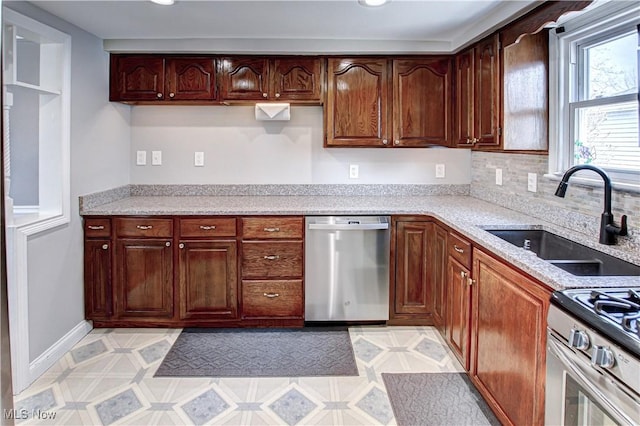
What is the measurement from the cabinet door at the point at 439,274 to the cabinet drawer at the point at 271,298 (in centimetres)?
95

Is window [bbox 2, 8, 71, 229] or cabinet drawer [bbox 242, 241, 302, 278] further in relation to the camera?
cabinet drawer [bbox 242, 241, 302, 278]

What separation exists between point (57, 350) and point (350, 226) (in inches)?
79.5

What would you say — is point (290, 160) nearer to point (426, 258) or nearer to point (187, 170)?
point (187, 170)

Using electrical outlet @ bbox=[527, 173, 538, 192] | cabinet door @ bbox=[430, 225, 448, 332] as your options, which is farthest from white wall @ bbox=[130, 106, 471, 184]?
electrical outlet @ bbox=[527, 173, 538, 192]

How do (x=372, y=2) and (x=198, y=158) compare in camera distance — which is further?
(x=198, y=158)

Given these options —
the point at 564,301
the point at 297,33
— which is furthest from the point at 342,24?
the point at 564,301

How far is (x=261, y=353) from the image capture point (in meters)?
3.06

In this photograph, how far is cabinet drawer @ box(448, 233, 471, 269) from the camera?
2.55 m

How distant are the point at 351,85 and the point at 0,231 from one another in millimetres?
3289

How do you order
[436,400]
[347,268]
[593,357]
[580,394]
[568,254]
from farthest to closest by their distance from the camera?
[347,268], [436,400], [568,254], [580,394], [593,357]

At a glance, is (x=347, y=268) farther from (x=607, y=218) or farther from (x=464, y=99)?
(x=607, y=218)

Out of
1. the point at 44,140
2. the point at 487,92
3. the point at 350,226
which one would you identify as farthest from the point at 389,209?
the point at 44,140

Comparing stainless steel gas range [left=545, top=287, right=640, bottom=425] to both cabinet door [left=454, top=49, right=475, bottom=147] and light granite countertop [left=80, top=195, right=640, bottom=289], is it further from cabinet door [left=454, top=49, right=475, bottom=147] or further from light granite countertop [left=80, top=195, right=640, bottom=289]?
cabinet door [left=454, top=49, right=475, bottom=147]

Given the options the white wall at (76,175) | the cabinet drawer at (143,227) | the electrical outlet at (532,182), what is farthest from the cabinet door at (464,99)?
the white wall at (76,175)
